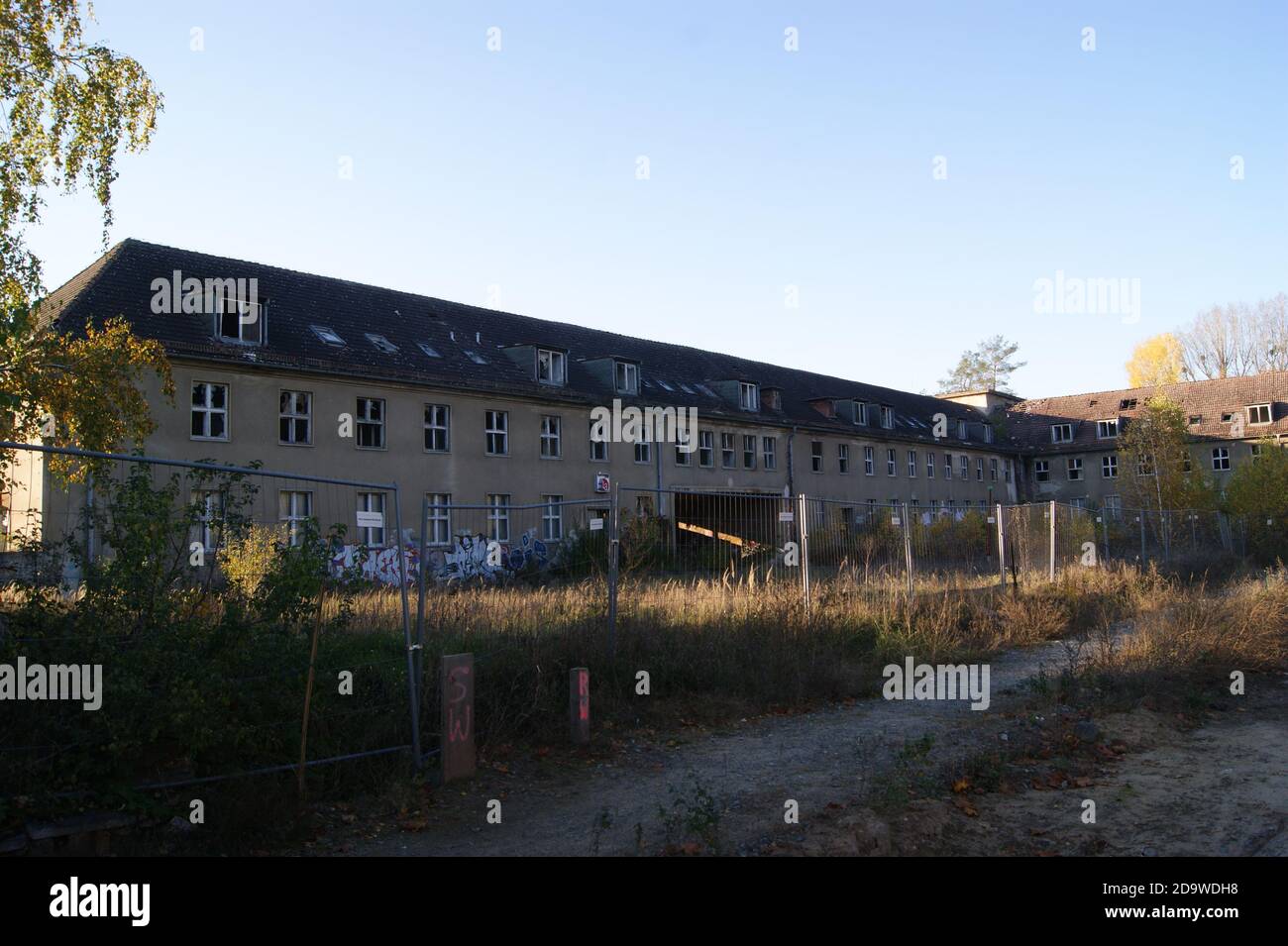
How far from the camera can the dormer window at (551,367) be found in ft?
111

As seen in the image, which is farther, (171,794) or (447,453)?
(447,453)

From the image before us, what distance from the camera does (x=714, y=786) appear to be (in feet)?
24.8

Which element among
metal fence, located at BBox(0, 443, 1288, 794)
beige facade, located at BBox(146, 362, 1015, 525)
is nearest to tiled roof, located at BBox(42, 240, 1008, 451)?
beige facade, located at BBox(146, 362, 1015, 525)

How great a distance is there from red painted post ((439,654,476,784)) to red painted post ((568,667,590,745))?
114 cm

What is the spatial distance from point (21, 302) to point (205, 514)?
32.0 ft

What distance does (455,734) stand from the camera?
7.62 m

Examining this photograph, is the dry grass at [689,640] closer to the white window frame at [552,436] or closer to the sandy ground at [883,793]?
the sandy ground at [883,793]

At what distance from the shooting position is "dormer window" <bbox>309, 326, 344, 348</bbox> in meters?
28.5

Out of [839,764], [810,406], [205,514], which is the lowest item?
[839,764]

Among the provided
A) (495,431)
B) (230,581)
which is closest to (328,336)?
(495,431)

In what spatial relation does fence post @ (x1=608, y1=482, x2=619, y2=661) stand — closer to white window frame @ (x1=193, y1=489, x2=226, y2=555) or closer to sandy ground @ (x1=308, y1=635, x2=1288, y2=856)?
sandy ground @ (x1=308, y1=635, x2=1288, y2=856)
